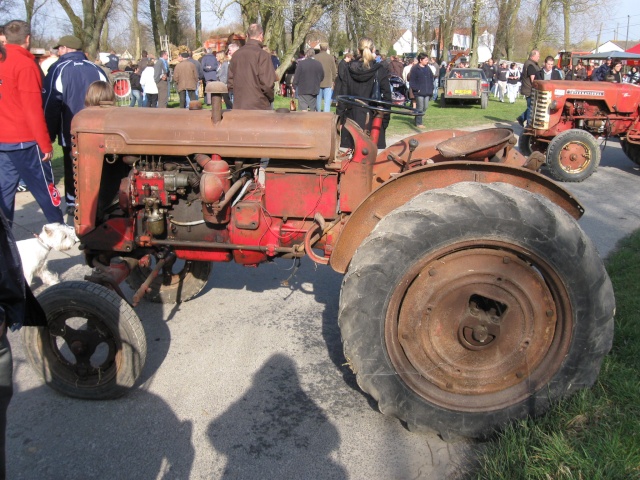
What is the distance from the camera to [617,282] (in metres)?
4.90

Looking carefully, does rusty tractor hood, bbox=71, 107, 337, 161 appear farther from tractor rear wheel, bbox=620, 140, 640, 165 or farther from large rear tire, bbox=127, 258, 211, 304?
tractor rear wheel, bbox=620, 140, 640, 165

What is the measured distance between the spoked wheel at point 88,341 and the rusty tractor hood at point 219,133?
3.03ft

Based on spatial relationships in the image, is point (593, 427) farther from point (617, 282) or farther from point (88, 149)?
point (88, 149)

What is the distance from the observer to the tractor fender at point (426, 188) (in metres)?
3.17

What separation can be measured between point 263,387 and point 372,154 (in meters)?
1.57

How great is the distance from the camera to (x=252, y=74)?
762cm

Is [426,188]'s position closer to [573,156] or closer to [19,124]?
[19,124]

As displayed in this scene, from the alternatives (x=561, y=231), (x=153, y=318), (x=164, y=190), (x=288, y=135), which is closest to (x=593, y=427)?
(x=561, y=231)

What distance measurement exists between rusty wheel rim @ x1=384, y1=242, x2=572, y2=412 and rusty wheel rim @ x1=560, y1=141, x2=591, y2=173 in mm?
7633

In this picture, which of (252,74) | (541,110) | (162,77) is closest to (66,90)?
(252,74)

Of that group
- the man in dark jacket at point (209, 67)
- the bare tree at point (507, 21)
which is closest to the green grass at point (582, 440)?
the man in dark jacket at point (209, 67)

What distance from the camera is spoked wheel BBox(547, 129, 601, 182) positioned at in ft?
31.5

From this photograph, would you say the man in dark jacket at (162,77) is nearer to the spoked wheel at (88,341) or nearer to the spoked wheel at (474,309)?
the spoked wheel at (88,341)

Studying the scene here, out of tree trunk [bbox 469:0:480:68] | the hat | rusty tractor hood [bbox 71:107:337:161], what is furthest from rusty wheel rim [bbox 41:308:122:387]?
tree trunk [bbox 469:0:480:68]
